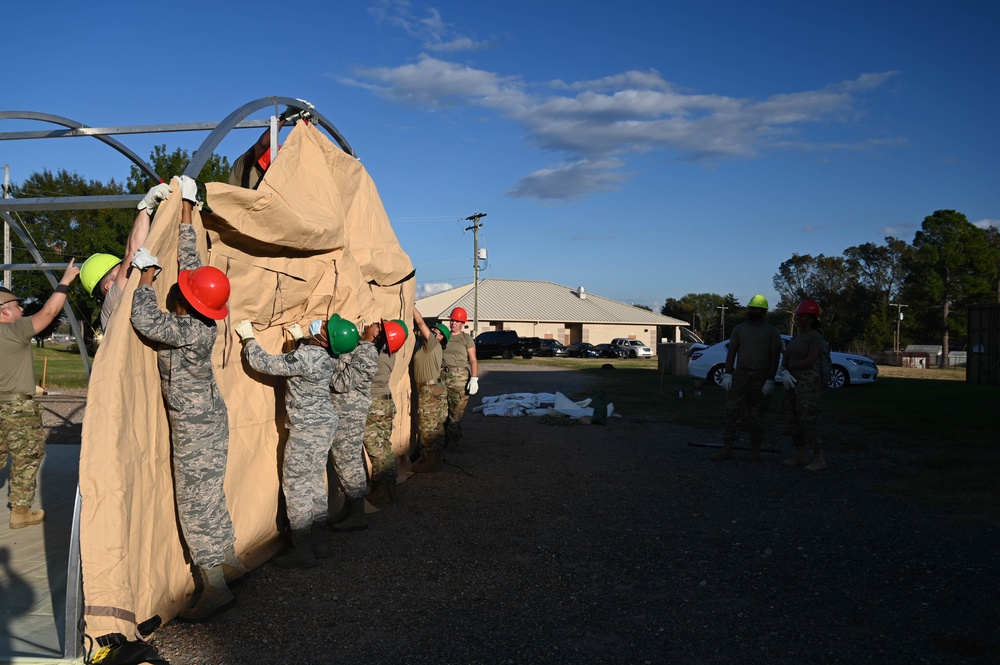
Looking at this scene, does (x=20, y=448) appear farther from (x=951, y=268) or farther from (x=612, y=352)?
(x=951, y=268)

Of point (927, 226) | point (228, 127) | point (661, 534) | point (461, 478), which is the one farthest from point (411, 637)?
point (927, 226)

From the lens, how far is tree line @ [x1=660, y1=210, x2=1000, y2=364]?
→ 4938cm

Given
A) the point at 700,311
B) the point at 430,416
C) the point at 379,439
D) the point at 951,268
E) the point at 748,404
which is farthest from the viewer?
the point at 700,311

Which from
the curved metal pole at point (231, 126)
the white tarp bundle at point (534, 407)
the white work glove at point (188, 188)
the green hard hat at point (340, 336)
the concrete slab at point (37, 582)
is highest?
the curved metal pole at point (231, 126)

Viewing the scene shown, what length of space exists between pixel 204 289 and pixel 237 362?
1.01m

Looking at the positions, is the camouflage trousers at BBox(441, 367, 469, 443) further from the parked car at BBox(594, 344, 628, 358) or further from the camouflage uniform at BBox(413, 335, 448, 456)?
the parked car at BBox(594, 344, 628, 358)

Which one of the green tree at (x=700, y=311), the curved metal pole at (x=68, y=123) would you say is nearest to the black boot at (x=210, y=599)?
the curved metal pole at (x=68, y=123)

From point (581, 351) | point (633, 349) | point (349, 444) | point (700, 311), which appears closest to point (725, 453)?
point (349, 444)

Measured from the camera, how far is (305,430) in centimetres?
502

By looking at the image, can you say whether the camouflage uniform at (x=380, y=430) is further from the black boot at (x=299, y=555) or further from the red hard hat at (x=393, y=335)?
the black boot at (x=299, y=555)

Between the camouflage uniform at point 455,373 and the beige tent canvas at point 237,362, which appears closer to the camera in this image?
the beige tent canvas at point 237,362

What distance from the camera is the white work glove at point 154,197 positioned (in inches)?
151

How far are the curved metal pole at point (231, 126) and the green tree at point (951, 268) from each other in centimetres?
5082

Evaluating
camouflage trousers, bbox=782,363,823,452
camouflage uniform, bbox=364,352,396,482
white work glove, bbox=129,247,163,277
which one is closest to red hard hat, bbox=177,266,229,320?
white work glove, bbox=129,247,163,277
